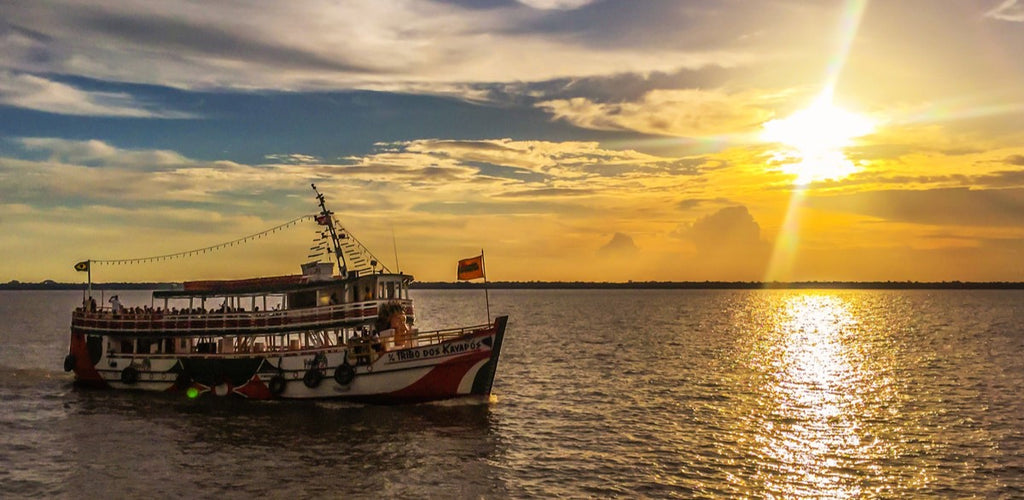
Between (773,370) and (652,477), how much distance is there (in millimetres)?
35290

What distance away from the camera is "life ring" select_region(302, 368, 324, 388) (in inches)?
1479

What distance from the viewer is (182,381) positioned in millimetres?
40938

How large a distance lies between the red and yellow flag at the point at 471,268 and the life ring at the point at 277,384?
9678 millimetres

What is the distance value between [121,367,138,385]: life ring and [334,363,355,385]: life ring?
40.8 feet

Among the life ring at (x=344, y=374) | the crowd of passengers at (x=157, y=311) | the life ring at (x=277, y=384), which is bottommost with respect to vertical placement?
the life ring at (x=277, y=384)

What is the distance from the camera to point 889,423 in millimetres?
36188

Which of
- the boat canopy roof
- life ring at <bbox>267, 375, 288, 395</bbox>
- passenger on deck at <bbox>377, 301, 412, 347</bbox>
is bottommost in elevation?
life ring at <bbox>267, 375, 288, 395</bbox>

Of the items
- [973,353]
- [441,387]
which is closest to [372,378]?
A: [441,387]

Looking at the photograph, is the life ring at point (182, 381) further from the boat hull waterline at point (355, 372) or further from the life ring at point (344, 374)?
the life ring at point (344, 374)

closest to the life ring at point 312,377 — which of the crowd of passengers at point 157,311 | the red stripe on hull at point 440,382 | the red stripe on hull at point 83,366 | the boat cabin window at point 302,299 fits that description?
the red stripe on hull at point 440,382

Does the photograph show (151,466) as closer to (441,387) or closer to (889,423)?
(441,387)

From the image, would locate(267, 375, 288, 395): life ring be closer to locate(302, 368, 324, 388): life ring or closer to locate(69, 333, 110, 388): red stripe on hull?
locate(302, 368, 324, 388): life ring

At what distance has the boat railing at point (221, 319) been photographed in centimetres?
3888

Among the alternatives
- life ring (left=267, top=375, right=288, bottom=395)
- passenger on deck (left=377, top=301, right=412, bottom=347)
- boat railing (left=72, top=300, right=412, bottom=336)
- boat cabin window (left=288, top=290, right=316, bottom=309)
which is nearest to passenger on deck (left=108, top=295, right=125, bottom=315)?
boat railing (left=72, top=300, right=412, bottom=336)
